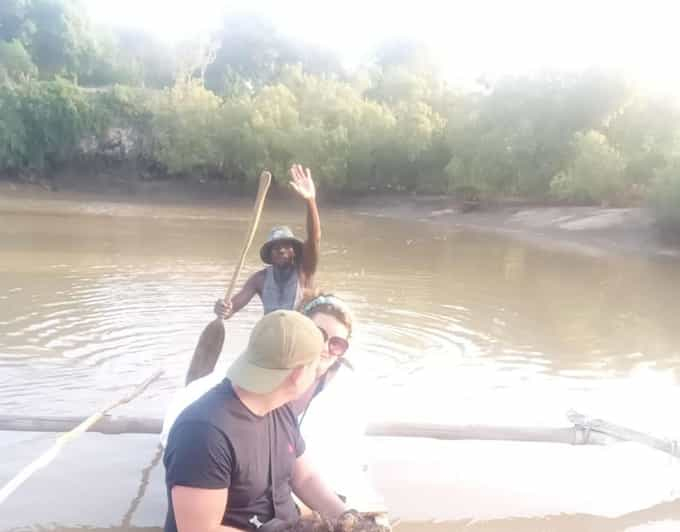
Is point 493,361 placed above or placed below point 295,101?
below

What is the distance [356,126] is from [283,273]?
3262 centimetres

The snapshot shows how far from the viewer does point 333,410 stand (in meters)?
3.39

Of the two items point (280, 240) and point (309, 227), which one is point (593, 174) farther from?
point (280, 240)

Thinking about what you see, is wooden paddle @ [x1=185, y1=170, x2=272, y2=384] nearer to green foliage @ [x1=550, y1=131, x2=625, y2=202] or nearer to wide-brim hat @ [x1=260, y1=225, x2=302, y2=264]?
wide-brim hat @ [x1=260, y1=225, x2=302, y2=264]

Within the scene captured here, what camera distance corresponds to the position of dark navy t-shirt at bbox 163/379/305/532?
2141mm

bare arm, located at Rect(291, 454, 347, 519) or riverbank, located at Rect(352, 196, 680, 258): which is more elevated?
bare arm, located at Rect(291, 454, 347, 519)

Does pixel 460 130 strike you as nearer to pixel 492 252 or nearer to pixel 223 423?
pixel 492 252

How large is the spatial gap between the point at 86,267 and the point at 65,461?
29.5 feet

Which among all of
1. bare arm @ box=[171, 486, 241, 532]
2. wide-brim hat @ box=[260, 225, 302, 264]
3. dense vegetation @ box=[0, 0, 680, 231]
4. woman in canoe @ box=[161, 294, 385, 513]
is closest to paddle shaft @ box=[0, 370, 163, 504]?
woman in canoe @ box=[161, 294, 385, 513]

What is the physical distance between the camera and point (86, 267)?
13195 mm

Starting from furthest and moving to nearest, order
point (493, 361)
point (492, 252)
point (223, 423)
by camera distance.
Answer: point (492, 252) < point (493, 361) < point (223, 423)

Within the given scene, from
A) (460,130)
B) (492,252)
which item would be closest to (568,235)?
(492,252)

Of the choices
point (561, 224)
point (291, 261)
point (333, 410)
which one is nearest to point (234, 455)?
point (333, 410)

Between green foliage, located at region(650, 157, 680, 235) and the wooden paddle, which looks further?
green foliage, located at region(650, 157, 680, 235)
